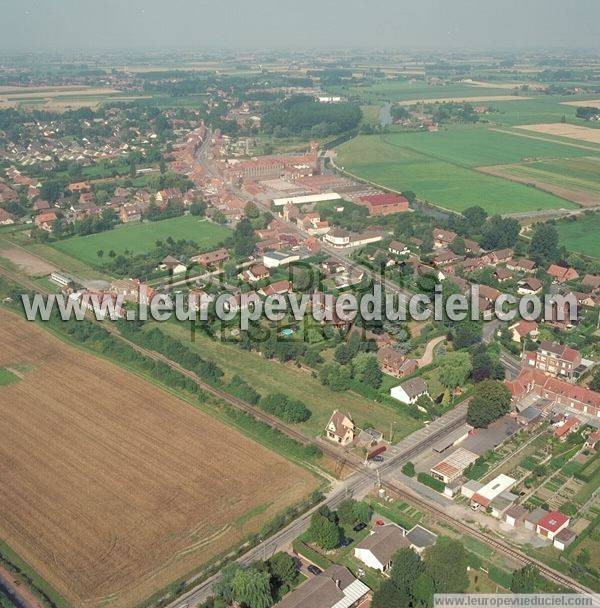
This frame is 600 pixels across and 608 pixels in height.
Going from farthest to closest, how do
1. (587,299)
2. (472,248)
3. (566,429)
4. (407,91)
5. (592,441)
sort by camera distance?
(407,91) < (472,248) < (587,299) < (566,429) < (592,441)

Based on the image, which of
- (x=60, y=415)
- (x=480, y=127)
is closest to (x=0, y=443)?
(x=60, y=415)

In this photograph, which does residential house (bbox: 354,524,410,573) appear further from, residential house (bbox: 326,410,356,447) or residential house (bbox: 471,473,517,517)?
residential house (bbox: 326,410,356,447)

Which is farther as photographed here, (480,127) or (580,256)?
(480,127)

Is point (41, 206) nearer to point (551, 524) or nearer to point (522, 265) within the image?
A: point (522, 265)

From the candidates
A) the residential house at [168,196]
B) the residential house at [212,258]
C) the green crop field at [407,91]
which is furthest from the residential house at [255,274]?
the green crop field at [407,91]

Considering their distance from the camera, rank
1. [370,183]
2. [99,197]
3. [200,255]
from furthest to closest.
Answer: [370,183] < [99,197] < [200,255]

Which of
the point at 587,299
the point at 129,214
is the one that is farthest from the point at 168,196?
the point at 587,299

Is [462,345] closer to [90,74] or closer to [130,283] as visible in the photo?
[130,283]
